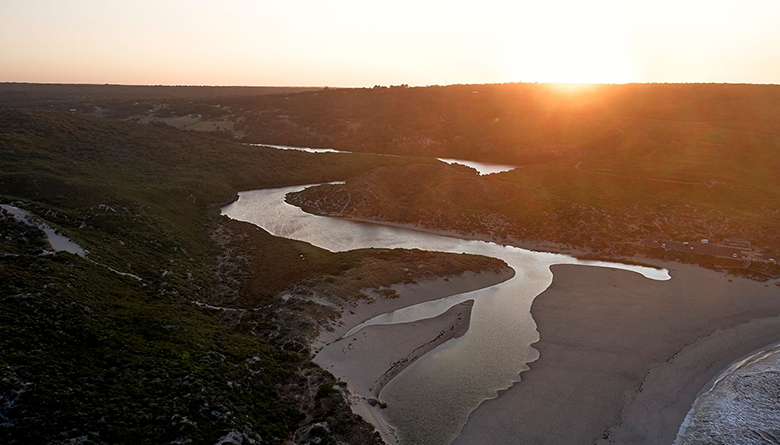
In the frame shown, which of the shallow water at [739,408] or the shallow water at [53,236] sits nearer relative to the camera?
the shallow water at [739,408]

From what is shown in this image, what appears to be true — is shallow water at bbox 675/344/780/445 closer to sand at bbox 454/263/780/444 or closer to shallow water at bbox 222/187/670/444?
sand at bbox 454/263/780/444

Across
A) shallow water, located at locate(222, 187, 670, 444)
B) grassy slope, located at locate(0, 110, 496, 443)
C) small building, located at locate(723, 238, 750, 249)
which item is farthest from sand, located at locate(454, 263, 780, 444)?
grassy slope, located at locate(0, 110, 496, 443)

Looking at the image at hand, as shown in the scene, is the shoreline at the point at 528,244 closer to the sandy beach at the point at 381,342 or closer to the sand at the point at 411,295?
the sand at the point at 411,295

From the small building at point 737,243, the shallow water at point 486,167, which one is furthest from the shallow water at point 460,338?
the shallow water at point 486,167

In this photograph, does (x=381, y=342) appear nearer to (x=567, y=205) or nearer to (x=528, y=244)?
(x=528, y=244)

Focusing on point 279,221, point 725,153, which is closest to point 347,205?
point 279,221

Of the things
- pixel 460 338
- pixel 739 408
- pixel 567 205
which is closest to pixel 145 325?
pixel 460 338
